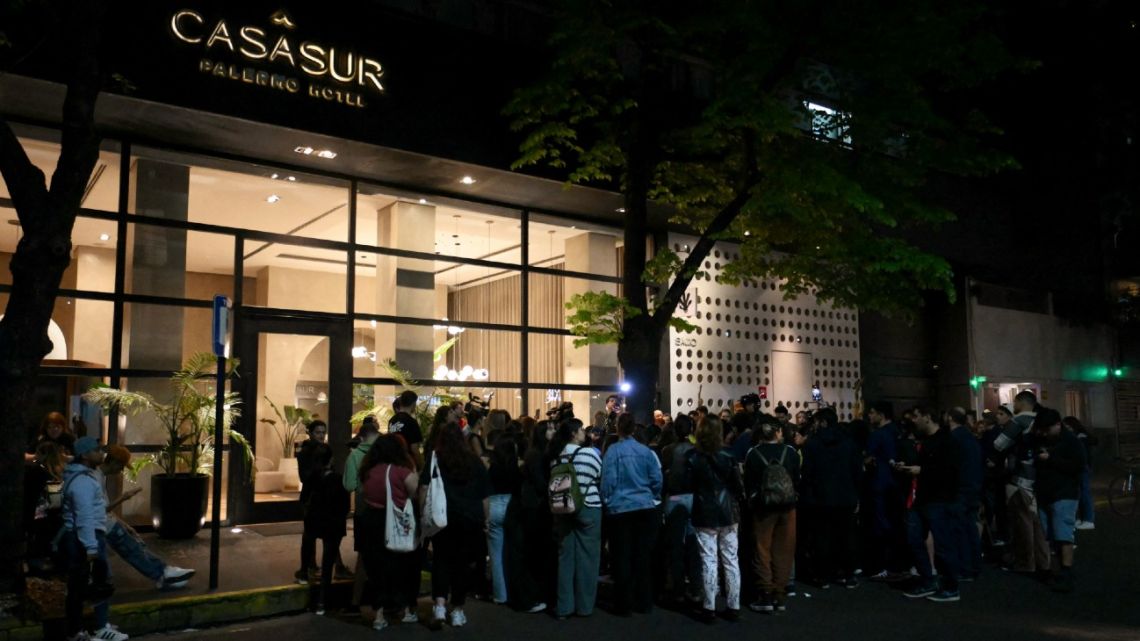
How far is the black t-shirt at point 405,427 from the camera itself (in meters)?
8.88

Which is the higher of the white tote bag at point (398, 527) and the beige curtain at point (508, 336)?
the beige curtain at point (508, 336)

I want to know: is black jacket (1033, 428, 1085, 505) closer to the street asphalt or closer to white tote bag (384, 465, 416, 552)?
the street asphalt

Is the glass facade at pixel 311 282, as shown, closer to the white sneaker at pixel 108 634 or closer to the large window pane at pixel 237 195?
the large window pane at pixel 237 195

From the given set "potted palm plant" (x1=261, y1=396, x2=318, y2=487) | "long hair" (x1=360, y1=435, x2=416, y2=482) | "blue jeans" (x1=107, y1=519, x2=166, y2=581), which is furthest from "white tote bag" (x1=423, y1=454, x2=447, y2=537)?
"potted palm plant" (x1=261, y1=396, x2=318, y2=487)

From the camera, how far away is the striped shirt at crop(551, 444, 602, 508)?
8695 mm

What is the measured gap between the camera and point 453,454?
820cm

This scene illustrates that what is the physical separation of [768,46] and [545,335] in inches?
264

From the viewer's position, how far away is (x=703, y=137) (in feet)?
42.0

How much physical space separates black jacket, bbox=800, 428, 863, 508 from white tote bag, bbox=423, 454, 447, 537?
4.41m

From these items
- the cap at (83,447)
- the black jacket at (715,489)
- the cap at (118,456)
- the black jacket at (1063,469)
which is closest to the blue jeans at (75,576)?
the cap at (83,447)

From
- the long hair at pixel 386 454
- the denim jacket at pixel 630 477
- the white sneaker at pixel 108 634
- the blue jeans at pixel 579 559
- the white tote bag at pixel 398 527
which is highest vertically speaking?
the long hair at pixel 386 454

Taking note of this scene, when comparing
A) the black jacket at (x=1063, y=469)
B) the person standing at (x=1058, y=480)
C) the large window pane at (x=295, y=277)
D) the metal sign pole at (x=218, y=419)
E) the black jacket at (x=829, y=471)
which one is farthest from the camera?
the large window pane at (x=295, y=277)

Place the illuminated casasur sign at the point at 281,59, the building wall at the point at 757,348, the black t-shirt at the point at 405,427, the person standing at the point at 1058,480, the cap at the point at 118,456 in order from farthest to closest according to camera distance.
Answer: the building wall at the point at 757,348 < the illuminated casasur sign at the point at 281,59 < the person standing at the point at 1058,480 < the black t-shirt at the point at 405,427 < the cap at the point at 118,456

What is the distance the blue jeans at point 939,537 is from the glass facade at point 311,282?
738 centimetres
